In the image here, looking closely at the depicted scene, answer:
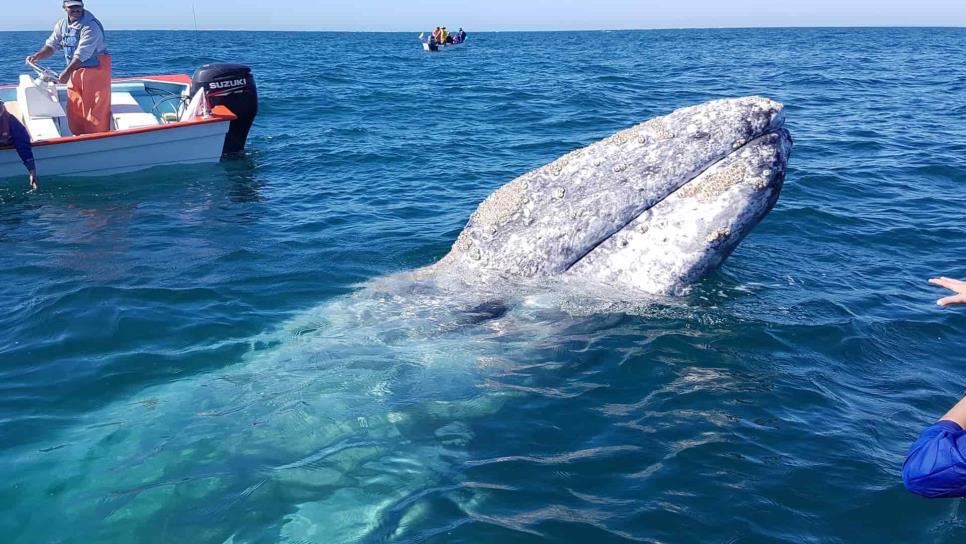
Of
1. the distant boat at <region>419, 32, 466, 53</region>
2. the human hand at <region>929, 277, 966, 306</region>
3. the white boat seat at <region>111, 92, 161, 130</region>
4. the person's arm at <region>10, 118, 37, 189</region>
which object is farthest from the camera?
the distant boat at <region>419, 32, 466, 53</region>

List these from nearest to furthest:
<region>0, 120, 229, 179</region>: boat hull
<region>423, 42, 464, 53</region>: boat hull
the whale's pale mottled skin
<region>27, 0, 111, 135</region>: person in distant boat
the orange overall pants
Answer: the whale's pale mottled skin, <region>27, 0, 111, 135</region>: person in distant boat, <region>0, 120, 229, 179</region>: boat hull, the orange overall pants, <region>423, 42, 464, 53</region>: boat hull

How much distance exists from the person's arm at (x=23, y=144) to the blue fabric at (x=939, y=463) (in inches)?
536

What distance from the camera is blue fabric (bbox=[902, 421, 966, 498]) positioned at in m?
3.47

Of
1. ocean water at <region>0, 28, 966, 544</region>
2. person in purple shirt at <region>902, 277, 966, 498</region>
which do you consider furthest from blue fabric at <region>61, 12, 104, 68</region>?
person in purple shirt at <region>902, 277, 966, 498</region>

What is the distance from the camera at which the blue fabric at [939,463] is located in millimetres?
3467

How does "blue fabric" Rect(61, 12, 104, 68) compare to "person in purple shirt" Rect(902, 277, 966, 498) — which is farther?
"blue fabric" Rect(61, 12, 104, 68)

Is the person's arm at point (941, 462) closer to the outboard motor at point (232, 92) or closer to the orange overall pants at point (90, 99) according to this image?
the orange overall pants at point (90, 99)

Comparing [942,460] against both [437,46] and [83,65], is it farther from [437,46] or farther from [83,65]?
[437,46]

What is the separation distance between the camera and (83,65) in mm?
13617

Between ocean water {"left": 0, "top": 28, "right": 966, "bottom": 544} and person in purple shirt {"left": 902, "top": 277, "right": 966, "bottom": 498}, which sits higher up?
person in purple shirt {"left": 902, "top": 277, "right": 966, "bottom": 498}

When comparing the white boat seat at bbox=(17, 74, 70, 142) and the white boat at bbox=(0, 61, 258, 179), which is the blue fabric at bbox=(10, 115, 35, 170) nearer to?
the white boat at bbox=(0, 61, 258, 179)

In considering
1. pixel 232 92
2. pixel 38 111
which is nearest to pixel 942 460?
pixel 232 92

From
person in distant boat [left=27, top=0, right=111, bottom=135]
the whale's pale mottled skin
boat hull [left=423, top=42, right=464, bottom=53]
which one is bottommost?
the whale's pale mottled skin

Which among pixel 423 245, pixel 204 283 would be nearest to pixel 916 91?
pixel 423 245
